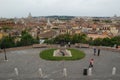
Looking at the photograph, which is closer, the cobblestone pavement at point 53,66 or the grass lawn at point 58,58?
the cobblestone pavement at point 53,66

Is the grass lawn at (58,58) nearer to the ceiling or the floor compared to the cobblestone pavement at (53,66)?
nearer to the ceiling

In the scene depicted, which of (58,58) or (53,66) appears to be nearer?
(53,66)

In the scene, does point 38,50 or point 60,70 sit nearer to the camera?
point 60,70

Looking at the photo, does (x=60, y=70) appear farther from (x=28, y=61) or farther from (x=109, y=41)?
(x=109, y=41)

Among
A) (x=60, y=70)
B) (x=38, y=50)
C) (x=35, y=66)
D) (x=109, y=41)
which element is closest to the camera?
(x=60, y=70)

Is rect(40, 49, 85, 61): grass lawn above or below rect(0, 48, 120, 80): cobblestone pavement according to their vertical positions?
above

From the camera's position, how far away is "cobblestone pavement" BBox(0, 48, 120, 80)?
15.7 meters

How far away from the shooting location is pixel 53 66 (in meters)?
18.5

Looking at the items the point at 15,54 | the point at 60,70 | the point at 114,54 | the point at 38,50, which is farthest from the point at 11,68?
the point at 114,54

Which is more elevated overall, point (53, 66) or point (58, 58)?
point (58, 58)

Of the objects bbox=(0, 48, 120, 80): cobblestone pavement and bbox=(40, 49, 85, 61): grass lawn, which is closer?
bbox=(0, 48, 120, 80): cobblestone pavement

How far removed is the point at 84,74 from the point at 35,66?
14.7 ft

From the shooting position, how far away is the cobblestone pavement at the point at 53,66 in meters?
15.7

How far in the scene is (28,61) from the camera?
797 inches
